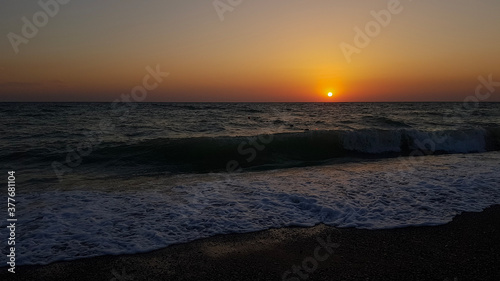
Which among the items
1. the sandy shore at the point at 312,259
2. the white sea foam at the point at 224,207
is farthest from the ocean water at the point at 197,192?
the sandy shore at the point at 312,259

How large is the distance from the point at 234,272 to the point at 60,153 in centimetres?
1285

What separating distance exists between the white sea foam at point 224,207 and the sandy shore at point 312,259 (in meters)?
0.32

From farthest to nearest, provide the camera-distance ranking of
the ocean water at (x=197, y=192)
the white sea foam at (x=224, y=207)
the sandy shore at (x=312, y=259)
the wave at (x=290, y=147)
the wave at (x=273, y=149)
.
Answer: the wave at (x=290, y=147)
the wave at (x=273, y=149)
the ocean water at (x=197, y=192)
the white sea foam at (x=224, y=207)
the sandy shore at (x=312, y=259)

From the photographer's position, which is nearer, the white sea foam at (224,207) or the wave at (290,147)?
the white sea foam at (224,207)

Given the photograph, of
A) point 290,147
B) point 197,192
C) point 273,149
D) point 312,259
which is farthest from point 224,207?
point 290,147

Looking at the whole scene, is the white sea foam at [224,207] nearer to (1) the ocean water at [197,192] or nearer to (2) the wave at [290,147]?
(1) the ocean water at [197,192]

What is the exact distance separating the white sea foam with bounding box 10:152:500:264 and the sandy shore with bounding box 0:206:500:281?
32 cm

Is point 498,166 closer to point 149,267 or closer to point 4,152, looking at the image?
point 149,267

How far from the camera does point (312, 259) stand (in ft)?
15.5

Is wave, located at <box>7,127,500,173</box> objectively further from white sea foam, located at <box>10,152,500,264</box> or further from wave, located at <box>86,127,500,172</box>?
white sea foam, located at <box>10,152,500,264</box>

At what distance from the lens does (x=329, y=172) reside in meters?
10.7

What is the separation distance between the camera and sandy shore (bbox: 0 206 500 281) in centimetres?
428

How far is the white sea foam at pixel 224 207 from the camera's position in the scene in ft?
18.0

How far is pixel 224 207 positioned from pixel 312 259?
2677 millimetres
